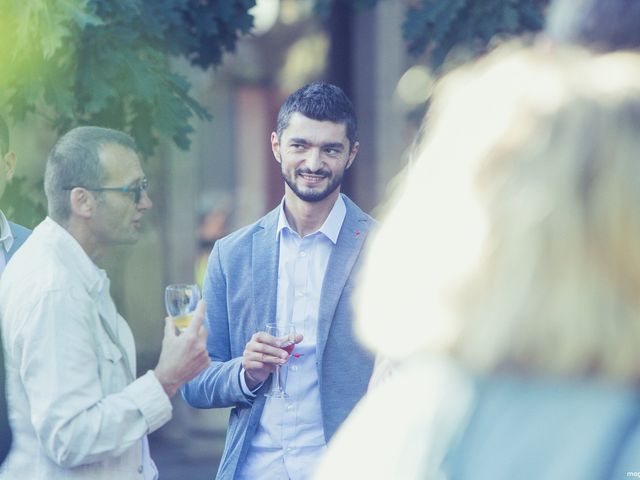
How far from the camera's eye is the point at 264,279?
3691 millimetres

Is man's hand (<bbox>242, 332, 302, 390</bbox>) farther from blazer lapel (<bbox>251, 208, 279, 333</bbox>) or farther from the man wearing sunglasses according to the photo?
the man wearing sunglasses

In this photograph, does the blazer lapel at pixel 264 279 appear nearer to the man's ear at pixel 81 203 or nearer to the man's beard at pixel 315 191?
the man's beard at pixel 315 191

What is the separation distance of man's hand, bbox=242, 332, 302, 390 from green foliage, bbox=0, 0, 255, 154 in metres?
1.47

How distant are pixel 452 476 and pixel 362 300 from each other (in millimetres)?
266

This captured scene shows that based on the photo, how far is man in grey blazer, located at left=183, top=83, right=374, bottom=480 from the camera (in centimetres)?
354

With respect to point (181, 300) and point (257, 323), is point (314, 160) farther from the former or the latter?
point (181, 300)

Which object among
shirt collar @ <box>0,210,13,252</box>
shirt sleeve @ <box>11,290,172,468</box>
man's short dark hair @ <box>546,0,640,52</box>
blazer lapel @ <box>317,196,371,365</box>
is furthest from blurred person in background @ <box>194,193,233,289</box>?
man's short dark hair @ <box>546,0,640,52</box>

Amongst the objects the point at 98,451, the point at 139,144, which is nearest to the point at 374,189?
the point at 139,144

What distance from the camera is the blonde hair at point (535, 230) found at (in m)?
1.20

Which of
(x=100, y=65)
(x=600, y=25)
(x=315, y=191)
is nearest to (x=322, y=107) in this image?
Answer: (x=315, y=191)

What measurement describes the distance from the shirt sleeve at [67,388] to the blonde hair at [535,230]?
166cm

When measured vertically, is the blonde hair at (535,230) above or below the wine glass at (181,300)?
above

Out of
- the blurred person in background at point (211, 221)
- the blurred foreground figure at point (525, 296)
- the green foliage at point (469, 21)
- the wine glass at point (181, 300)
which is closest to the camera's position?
the blurred foreground figure at point (525, 296)

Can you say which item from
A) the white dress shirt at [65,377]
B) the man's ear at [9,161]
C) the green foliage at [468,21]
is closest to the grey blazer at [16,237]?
the man's ear at [9,161]
